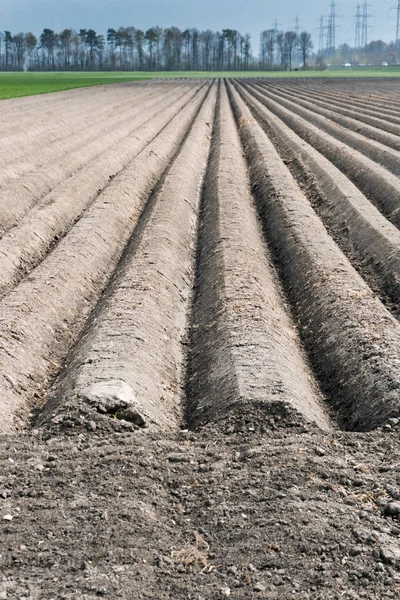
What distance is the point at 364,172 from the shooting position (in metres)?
15.3

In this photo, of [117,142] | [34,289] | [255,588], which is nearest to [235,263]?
[34,289]

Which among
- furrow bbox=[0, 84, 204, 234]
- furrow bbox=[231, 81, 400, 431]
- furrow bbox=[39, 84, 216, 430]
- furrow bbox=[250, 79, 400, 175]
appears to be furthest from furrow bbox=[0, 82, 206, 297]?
furrow bbox=[250, 79, 400, 175]

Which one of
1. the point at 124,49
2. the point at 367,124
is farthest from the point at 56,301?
the point at 124,49

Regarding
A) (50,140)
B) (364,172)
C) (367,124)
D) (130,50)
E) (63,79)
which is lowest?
(364,172)

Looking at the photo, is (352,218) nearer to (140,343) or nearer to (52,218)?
(52,218)

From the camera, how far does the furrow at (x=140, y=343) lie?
5621mm

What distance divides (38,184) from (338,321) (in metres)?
8.30

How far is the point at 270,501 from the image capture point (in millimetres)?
4391

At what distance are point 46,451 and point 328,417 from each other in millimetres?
2291

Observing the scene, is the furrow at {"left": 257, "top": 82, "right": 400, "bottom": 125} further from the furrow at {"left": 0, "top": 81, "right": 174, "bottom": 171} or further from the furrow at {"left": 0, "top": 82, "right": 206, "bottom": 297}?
the furrow at {"left": 0, "top": 82, "right": 206, "bottom": 297}

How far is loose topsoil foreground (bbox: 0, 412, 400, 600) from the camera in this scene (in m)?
3.71

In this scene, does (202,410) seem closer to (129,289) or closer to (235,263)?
(129,289)

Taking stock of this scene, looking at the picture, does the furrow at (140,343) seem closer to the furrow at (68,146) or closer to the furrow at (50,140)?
the furrow at (68,146)

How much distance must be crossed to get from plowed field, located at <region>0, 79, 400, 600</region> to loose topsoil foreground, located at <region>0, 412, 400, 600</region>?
1 centimetres
